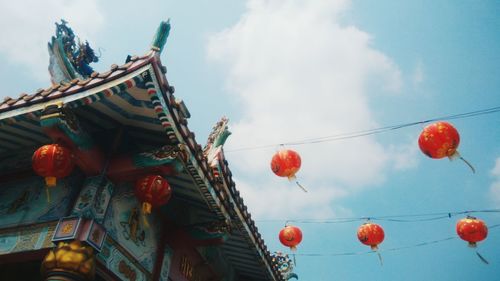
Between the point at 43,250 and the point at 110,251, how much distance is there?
0.85m

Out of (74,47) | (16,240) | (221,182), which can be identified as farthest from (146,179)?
(74,47)

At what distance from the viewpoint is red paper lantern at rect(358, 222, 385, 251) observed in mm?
10695

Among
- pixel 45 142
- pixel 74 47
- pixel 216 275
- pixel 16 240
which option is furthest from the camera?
pixel 74 47

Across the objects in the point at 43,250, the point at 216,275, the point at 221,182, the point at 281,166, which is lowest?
the point at 43,250

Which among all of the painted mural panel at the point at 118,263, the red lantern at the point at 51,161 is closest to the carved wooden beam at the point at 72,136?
the red lantern at the point at 51,161

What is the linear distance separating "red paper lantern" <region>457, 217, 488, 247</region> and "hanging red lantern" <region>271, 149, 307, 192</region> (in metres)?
5.49

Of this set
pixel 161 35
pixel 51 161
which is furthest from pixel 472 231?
pixel 51 161

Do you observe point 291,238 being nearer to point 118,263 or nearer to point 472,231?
point 472,231

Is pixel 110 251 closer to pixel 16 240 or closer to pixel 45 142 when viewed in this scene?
pixel 16 240

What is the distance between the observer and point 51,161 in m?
4.61

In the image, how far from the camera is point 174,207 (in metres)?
6.57

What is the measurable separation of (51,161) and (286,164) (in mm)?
5397

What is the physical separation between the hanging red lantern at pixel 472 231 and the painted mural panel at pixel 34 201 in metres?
10.3

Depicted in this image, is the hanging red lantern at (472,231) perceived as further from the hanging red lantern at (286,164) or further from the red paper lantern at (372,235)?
the hanging red lantern at (286,164)
